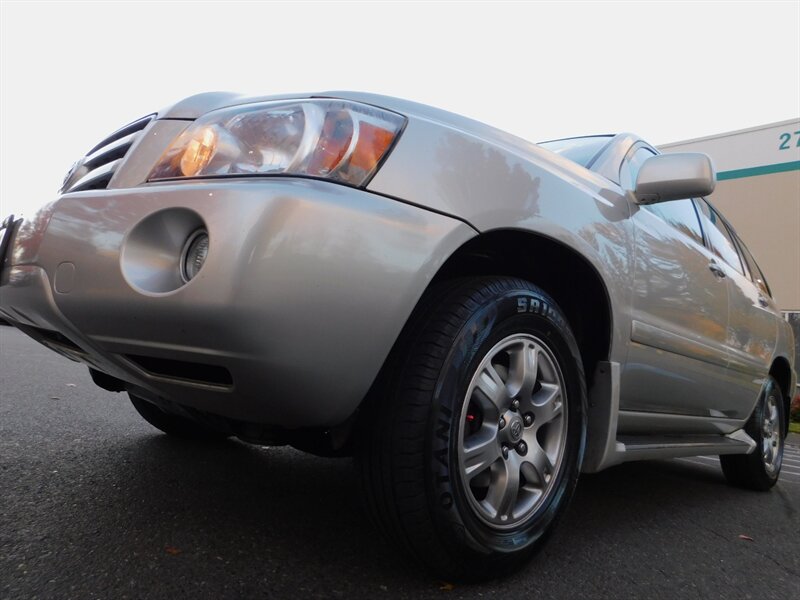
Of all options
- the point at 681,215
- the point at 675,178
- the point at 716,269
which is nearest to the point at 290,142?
the point at 675,178

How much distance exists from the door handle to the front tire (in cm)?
138

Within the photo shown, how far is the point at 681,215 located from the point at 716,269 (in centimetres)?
31

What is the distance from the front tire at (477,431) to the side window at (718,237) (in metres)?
1.79

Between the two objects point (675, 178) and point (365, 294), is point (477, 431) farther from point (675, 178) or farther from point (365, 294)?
point (675, 178)

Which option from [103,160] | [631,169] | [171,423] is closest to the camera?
[103,160]

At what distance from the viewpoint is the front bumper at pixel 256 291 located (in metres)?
1.38

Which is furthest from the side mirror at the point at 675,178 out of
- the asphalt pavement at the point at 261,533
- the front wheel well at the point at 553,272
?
the asphalt pavement at the point at 261,533

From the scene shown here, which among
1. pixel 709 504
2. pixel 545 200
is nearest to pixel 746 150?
pixel 709 504

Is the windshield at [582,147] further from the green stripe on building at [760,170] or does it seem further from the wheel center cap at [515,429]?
the green stripe on building at [760,170]

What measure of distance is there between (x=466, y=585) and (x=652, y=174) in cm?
162

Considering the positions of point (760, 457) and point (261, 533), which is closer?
point (261, 533)

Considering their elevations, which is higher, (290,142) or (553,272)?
(290,142)

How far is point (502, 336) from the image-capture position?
1.81 metres

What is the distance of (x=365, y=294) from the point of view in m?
1.47
